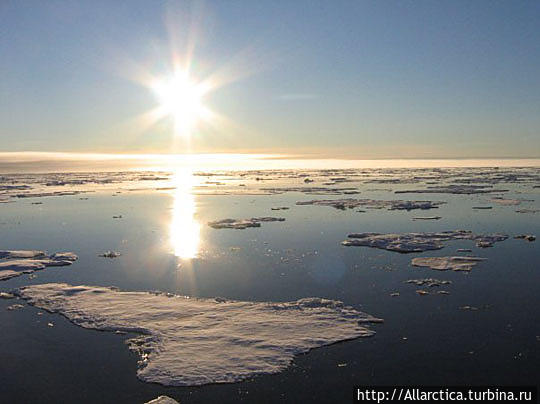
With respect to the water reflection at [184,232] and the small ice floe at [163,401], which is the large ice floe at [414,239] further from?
the small ice floe at [163,401]

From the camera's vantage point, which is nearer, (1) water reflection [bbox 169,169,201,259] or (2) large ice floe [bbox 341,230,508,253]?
(2) large ice floe [bbox 341,230,508,253]

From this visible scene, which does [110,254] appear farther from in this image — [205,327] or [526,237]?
[526,237]

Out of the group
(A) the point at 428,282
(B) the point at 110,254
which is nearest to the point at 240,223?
(B) the point at 110,254

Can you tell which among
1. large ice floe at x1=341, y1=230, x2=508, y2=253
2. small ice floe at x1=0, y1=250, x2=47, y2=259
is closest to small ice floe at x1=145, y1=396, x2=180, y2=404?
large ice floe at x1=341, y1=230, x2=508, y2=253

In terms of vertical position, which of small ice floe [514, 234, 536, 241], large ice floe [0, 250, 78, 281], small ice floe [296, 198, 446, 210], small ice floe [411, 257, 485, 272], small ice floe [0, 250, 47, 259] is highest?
small ice floe [296, 198, 446, 210]

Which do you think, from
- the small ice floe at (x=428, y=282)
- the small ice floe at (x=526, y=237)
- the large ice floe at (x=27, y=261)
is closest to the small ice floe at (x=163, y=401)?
the small ice floe at (x=428, y=282)

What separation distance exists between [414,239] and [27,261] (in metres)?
14.5

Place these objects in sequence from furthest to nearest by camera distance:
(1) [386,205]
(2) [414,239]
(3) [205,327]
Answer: (1) [386,205]
(2) [414,239]
(3) [205,327]

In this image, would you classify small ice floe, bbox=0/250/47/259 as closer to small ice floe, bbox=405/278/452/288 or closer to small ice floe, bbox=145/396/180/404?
small ice floe, bbox=145/396/180/404

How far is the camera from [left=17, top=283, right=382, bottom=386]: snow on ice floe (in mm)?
7703

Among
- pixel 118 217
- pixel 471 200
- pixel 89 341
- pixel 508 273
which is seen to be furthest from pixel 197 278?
pixel 471 200

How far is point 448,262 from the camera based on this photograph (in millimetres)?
14281

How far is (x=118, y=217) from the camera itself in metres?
27.5

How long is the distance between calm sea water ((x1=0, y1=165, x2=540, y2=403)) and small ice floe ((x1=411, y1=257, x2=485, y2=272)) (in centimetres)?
40
